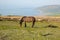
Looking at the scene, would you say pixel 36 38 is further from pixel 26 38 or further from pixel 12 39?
pixel 12 39

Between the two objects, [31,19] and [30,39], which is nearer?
[30,39]

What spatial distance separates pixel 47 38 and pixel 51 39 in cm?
45

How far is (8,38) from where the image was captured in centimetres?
1253

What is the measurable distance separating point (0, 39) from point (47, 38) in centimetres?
327

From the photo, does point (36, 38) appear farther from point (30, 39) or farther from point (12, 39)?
point (12, 39)

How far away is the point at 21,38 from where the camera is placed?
12.7 m

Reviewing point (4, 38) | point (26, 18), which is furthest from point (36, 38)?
point (26, 18)

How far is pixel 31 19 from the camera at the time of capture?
21.3 metres

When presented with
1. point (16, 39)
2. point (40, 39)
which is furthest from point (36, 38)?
point (16, 39)

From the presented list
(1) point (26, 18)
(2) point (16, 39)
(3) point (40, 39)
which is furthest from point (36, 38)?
(1) point (26, 18)

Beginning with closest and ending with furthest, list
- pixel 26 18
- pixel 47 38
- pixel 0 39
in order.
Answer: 1. pixel 0 39
2. pixel 47 38
3. pixel 26 18

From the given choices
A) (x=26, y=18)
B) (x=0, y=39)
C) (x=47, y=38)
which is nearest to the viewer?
(x=0, y=39)

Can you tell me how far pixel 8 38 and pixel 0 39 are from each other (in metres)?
0.67

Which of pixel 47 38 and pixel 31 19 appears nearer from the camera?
pixel 47 38
